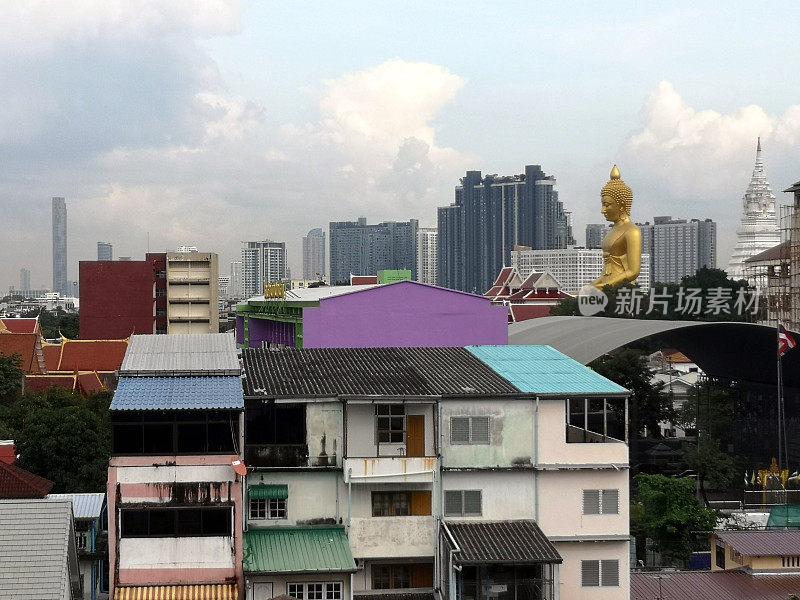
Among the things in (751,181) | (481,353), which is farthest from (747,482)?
(751,181)

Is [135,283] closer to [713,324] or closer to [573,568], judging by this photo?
[713,324]

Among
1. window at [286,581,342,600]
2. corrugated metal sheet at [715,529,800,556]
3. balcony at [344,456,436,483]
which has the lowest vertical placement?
corrugated metal sheet at [715,529,800,556]

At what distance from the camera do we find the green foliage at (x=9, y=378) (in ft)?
113

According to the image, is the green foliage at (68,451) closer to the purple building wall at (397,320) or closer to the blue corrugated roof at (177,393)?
the purple building wall at (397,320)

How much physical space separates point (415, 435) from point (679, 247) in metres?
135

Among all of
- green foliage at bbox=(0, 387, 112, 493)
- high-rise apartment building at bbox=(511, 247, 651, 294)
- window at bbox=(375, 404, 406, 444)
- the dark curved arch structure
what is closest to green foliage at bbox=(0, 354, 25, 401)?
green foliage at bbox=(0, 387, 112, 493)

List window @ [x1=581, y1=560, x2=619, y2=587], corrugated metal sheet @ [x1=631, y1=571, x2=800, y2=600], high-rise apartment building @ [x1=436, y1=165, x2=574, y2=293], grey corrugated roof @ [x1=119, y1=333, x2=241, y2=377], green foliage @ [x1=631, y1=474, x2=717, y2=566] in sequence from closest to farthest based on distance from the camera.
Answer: grey corrugated roof @ [x1=119, y1=333, x2=241, y2=377]
window @ [x1=581, y1=560, x2=619, y2=587]
corrugated metal sheet @ [x1=631, y1=571, x2=800, y2=600]
green foliage @ [x1=631, y1=474, x2=717, y2=566]
high-rise apartment building @ [x1=436, y1=165, x2=574, y2=293]

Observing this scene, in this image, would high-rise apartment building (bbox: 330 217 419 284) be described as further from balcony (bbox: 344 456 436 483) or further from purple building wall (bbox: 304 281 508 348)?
balcony (bbox: 344 456 436 483)

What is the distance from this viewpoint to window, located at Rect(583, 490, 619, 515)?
1386 cm

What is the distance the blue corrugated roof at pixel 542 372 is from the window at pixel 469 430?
27.7 inches

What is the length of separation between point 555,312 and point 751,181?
1335 inches

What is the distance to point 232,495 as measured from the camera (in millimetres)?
12812

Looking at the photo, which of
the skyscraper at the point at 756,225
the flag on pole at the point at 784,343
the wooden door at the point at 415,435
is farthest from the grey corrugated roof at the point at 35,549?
the skyscraper at the point at 756,225

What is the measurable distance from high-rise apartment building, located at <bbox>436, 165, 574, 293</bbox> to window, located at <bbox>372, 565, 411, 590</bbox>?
12570 cm
